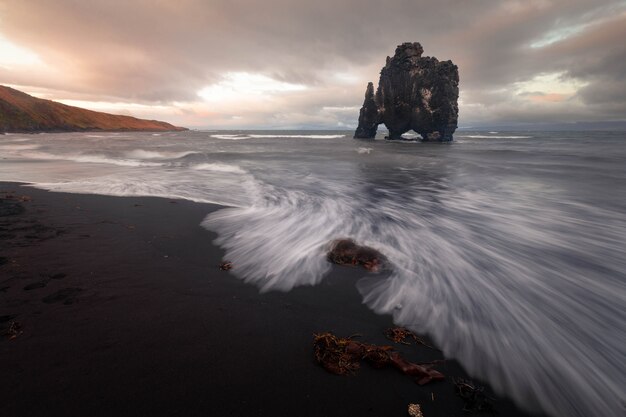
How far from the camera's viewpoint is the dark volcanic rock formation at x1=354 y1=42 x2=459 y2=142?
58.7m

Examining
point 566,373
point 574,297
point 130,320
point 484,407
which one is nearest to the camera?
point 484,407

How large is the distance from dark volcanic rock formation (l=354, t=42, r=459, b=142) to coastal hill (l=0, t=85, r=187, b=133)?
105 m

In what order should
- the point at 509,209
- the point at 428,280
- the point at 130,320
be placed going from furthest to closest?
the point at 509,209 < the point at 428,280 < the point at 130,320

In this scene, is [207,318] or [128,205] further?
[128,205]

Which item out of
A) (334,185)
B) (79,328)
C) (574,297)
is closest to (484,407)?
(574,297)

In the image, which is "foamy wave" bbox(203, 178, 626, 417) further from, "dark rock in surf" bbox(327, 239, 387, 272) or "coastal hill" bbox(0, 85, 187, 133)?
"coastal hill" bbox(0, 85, 187, 133)

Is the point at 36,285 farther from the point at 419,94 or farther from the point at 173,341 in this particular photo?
the point at 419,94

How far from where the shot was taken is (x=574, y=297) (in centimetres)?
430

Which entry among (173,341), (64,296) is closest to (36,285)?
(64,296)

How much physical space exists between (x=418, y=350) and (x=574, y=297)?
10.4 feet

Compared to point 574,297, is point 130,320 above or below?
above

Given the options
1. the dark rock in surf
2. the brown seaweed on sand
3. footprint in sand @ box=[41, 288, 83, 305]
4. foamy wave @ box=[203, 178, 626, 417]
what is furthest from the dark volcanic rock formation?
footprint in sand @ box=[41, 288, 83, 305]

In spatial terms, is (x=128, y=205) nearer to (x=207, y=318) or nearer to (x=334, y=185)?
(x=207, y=318)

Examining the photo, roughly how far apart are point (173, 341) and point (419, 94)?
222 ft
